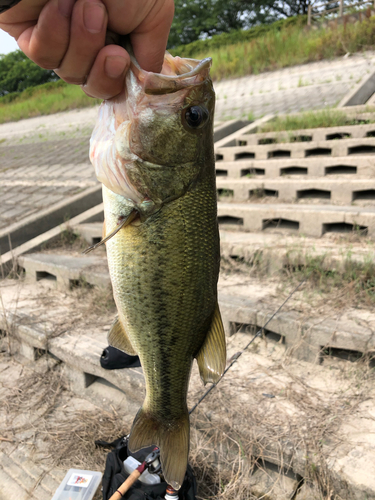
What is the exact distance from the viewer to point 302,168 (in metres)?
5.39

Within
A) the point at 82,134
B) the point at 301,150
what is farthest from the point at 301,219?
the point at 82,134

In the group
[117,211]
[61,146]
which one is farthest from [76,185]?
[117,211]

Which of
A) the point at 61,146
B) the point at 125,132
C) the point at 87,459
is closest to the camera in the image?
the point at 125,132

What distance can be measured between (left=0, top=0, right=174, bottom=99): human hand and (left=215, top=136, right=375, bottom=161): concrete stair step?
4613mm

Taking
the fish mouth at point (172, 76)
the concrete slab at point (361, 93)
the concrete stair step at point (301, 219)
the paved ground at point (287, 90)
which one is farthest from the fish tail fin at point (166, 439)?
the paved ground at point (287, 90)

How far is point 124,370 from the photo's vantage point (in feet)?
9.52

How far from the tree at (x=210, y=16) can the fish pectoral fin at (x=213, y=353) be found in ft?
95.3

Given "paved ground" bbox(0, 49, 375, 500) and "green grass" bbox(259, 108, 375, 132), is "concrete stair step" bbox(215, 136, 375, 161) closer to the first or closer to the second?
"green grass" bbox(259, 108, 375, 132)

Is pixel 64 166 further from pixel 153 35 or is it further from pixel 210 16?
pixel 210 16

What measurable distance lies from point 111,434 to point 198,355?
1537 mm

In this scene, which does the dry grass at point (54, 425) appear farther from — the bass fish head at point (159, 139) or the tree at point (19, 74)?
the tree at point (19, 74)

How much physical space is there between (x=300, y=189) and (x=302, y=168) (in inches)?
29.1

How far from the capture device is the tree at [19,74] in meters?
29.9

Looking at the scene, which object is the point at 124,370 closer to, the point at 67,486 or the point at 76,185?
the point at 67,486
